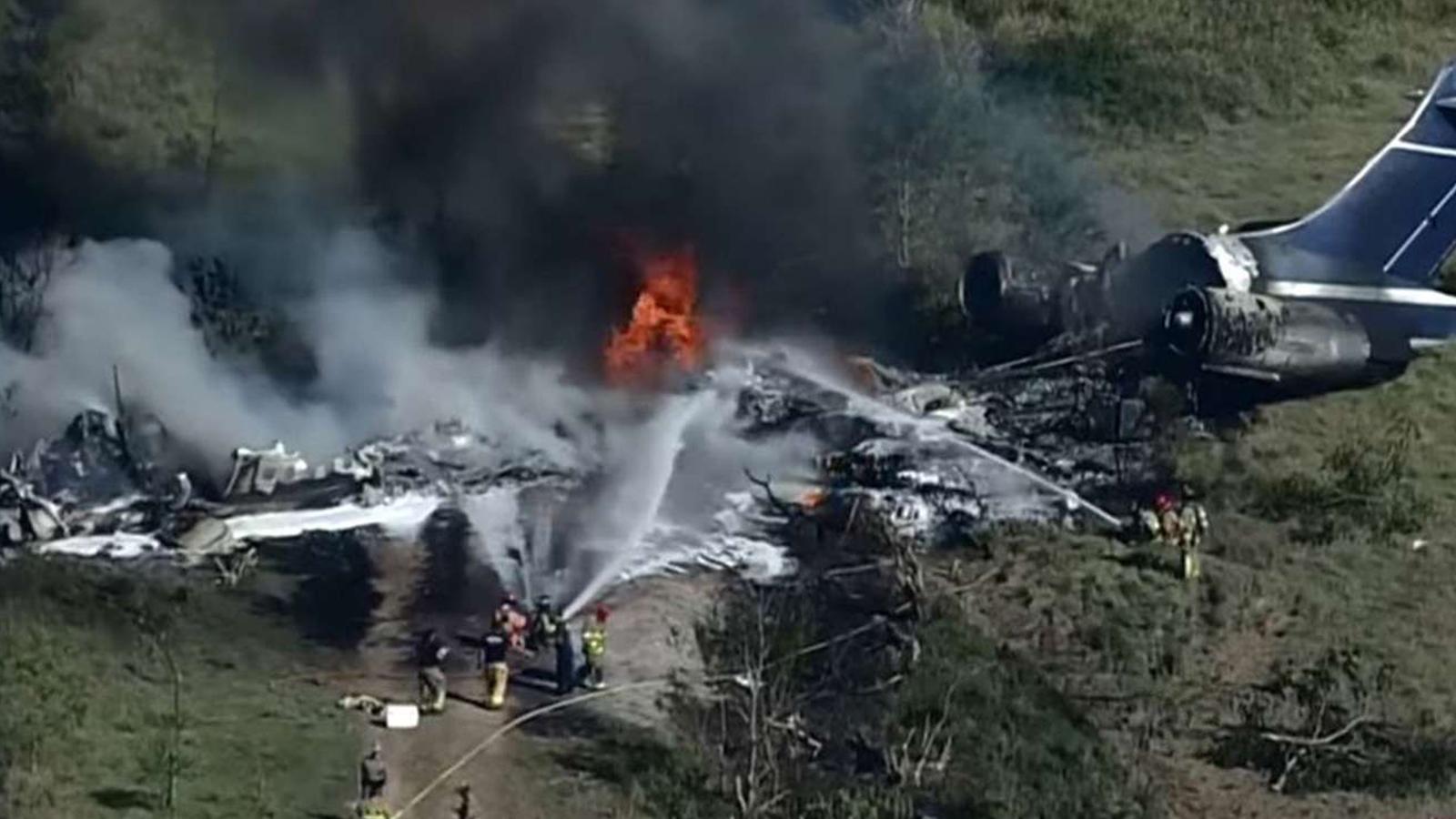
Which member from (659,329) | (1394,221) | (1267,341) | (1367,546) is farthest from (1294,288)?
(659,329)

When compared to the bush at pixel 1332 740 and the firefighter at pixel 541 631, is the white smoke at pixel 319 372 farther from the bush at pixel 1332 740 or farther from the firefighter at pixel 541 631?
the bush at pixel 1332 740

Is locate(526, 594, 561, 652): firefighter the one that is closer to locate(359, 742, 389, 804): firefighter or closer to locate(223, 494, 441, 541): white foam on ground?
locate(223, 494, 441, 541): white foam on ground

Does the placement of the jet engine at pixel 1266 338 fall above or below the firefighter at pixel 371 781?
above

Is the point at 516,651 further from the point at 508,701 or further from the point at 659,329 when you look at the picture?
the point at 659,329

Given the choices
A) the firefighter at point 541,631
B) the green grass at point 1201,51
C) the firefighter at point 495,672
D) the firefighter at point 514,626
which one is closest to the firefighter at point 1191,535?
the firefighter at point 541,631

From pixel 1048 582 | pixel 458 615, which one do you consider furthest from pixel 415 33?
pixel 1048 582

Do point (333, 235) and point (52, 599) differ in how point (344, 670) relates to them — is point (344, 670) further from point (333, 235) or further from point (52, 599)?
point (333, 235)
